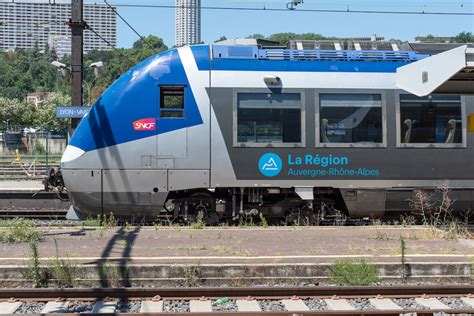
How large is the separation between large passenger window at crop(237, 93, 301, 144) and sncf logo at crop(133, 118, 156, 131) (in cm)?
164

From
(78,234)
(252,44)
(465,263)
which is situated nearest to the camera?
(465,263)

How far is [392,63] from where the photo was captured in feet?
35.7

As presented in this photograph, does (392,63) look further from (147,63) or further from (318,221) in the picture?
(147,63)

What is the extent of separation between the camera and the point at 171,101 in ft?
34.2

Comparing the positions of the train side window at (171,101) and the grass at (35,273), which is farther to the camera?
the train side window at (171,101)

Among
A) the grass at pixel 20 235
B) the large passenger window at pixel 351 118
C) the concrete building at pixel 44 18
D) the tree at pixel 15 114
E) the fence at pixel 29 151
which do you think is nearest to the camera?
the grass at pixel 20 235

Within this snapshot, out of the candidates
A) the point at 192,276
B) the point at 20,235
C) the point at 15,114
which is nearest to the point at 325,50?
the point at 192,276

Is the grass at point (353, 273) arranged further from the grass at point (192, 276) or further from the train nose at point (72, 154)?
the train nose at point (72, 154)

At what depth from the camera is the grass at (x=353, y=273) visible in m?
7.26

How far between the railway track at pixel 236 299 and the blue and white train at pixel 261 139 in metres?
3.75

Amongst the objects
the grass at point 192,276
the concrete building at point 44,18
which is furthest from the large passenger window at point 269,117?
the concrete building at point 44,18

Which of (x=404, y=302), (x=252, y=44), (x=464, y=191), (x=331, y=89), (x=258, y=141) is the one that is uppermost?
(x=252, y=44)

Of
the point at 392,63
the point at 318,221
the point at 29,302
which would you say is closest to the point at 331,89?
the point at 392,63

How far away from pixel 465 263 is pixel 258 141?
4.35 m
